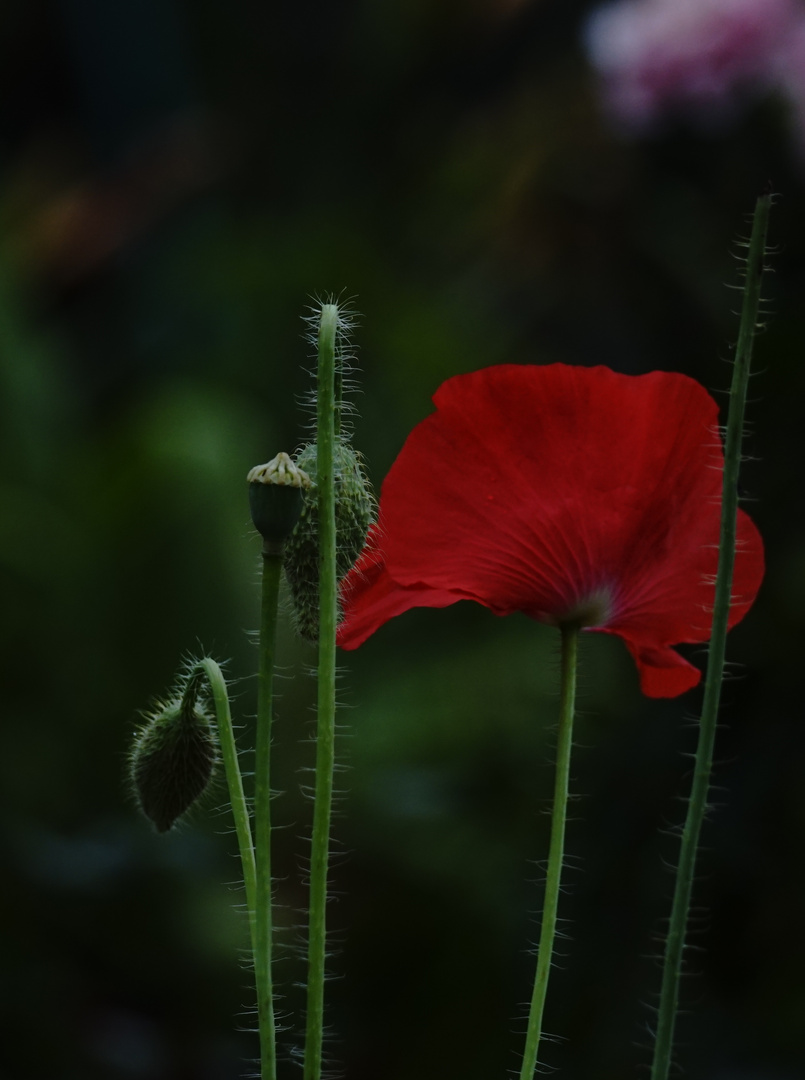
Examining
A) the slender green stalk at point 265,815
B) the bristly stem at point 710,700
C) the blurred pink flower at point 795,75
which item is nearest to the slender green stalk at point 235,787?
the slender green stalk at point 265,815

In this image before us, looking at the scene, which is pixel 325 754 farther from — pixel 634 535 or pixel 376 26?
pixel 376 26

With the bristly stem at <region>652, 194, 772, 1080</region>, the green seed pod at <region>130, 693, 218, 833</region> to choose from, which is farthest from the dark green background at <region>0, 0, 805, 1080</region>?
the bristly stem at <region>652, 194, 772, 1080</region>

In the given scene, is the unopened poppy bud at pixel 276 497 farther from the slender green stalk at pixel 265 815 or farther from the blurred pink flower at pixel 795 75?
the blurred pink flower at pixel 795 75

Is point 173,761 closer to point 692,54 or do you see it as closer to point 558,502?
point 558,502

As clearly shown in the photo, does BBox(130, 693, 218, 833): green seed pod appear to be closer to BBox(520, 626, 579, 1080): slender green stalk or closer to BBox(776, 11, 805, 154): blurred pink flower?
BBox(520, 626, 579, 1080): slender green stalk

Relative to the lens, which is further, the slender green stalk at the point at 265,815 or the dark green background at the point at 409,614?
the dark green background at the point at 409,614

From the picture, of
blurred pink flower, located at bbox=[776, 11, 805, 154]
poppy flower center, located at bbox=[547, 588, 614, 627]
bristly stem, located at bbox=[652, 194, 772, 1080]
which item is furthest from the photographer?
blurred pink flower, located at bbox=[776, 11, 805, 154]
